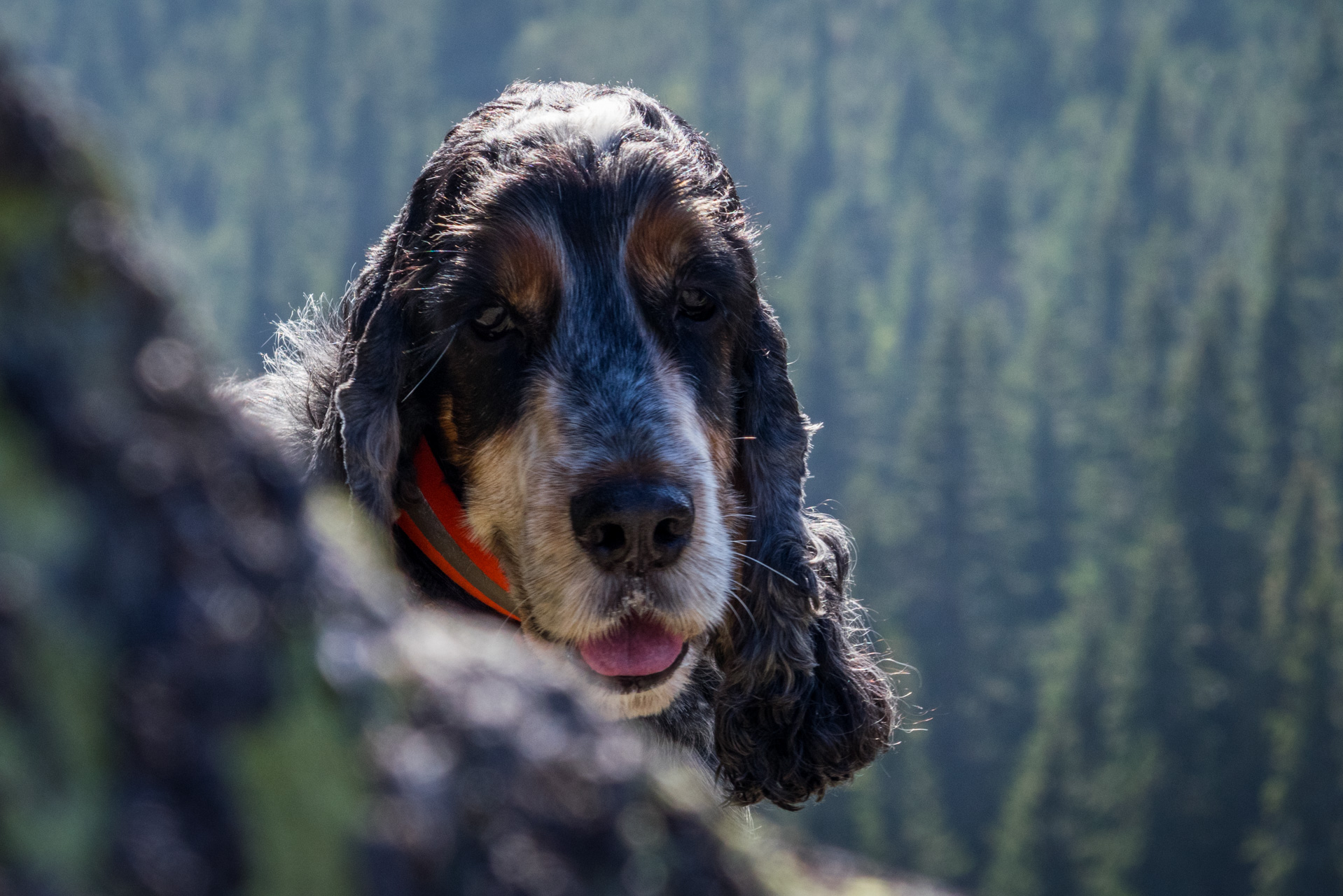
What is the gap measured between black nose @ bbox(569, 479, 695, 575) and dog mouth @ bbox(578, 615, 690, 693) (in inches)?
9.2

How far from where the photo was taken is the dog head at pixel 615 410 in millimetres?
4133

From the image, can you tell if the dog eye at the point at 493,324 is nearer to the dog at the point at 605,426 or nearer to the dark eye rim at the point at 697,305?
the dog at the point at 605,426

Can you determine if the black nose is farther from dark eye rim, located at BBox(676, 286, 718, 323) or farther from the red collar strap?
dark eye rim, located at BBox(676, 286, 718, 323)

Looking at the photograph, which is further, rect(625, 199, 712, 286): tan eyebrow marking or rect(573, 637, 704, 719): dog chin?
rect(625, 199, 712, 286): tan eyebrow marking

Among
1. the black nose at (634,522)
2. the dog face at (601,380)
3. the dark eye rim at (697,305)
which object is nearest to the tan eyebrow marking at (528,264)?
the dog face at (601,380)

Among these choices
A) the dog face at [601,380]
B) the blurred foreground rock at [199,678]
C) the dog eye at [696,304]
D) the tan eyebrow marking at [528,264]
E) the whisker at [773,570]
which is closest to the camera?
the blurred foreground rock at [199,678]

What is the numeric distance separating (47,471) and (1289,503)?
67.6 m

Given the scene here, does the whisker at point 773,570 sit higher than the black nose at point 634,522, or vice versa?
the black nose at point 634,522

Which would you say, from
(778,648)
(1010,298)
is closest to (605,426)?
(778,648)

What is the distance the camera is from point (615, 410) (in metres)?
4.27

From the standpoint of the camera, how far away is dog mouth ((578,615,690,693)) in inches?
164

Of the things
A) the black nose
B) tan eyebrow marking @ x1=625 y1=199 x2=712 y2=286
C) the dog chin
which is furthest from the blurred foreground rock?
tan eyebrow marking @ x1=625 y1=199 x2=712 y2=286

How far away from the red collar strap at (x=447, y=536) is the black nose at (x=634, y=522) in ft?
1.91

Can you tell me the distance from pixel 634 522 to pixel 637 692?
567 millimetres
